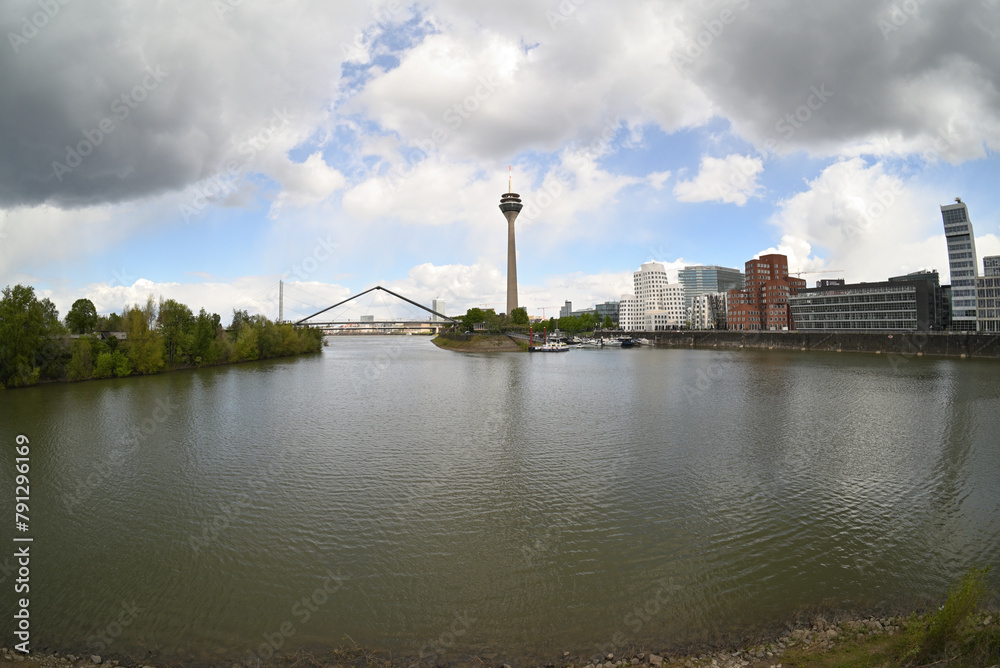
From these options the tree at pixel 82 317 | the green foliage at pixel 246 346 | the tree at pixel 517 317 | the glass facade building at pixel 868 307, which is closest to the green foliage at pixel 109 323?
the tree at pixel 82 317

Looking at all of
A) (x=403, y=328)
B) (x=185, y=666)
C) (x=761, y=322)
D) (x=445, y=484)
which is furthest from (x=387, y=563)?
(x=403, y=328)

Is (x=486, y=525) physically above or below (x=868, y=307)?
below

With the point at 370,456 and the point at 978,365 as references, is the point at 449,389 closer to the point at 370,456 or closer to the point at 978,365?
the point at 370,456

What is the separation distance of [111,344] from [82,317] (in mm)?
25398

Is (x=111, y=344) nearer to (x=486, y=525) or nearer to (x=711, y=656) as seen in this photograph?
(x=486, y=525)

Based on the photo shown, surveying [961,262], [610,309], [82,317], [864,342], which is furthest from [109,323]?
[610,309]

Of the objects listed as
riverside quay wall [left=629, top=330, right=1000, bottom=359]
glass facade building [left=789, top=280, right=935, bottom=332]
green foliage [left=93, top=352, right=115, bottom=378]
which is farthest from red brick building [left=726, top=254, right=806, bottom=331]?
green foliage [left=93, top=352, right=115, bottom=378]

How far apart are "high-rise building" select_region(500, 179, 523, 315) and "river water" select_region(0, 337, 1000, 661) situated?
309 ft

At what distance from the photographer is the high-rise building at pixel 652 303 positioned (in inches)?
5007

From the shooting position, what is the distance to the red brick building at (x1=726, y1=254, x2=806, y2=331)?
3639 inches

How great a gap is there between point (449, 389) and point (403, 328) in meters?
114

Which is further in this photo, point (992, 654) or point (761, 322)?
point (761, 322)

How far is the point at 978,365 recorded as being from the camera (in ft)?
123

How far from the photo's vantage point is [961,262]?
59.4m
